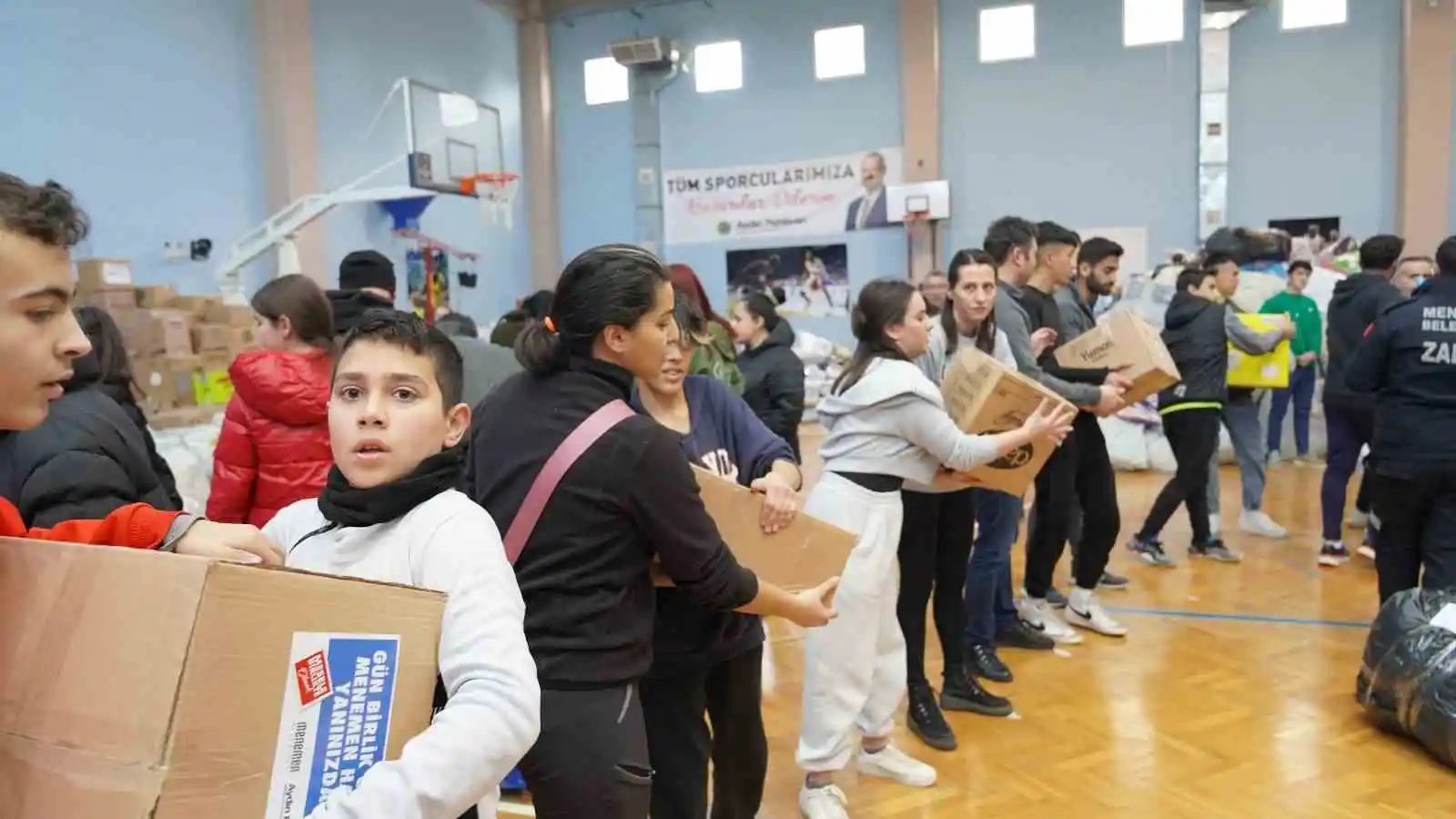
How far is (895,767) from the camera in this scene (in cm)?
277

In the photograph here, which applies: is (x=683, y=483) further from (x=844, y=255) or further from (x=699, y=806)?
(x=844, y=255)

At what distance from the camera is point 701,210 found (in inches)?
439

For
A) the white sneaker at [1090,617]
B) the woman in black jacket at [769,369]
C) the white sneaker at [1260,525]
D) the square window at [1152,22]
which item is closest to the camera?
the white sneaker at [1090,617]

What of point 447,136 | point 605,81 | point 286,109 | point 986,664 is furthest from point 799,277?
point 986,664

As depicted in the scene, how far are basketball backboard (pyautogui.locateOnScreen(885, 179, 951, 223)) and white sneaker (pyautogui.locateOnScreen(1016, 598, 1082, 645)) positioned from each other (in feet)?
21.8

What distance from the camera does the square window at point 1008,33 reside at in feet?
32.1

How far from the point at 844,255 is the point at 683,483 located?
9358mm

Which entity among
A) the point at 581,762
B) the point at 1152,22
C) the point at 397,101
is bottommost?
the point at 581,762

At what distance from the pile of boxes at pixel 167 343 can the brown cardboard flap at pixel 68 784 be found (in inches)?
206

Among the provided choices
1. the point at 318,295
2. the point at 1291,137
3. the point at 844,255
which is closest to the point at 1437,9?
the point at 1291,137

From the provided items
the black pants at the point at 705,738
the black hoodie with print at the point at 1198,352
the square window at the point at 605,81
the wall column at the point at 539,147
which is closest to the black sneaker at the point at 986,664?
the black pants at the point at 705,738

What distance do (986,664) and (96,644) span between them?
309cm

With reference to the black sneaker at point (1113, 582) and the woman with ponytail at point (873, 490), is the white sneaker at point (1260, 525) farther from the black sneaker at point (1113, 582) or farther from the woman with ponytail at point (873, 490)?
the woman with ponytail at point (873, 490)

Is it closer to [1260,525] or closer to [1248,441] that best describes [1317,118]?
[1248,441]
